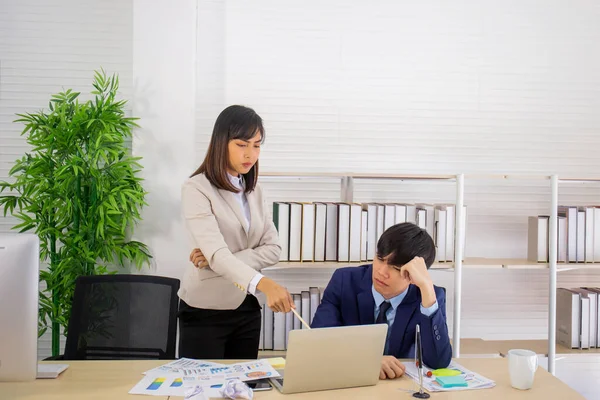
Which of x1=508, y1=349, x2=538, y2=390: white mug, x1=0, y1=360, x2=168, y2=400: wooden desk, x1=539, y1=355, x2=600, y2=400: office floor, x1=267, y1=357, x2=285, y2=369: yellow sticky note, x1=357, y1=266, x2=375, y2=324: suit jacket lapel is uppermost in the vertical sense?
x1=357, y1=266, x2=375, y2=324: suit jacket lapel

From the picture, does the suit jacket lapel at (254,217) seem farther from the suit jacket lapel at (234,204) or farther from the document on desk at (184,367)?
the document on desk at (184,367)

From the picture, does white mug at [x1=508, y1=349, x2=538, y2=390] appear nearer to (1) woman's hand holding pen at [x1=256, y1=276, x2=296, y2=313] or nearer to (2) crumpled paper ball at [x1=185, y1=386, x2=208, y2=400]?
(1) woman's hand holding pen at [x1=256, y1=276, x2=296, y2=313]

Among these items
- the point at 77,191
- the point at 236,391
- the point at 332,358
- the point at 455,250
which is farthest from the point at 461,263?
the point at 77,191

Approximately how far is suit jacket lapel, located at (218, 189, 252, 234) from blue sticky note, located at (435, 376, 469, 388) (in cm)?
93

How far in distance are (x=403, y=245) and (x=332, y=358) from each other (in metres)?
0.60

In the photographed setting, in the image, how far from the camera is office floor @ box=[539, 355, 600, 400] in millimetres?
3867

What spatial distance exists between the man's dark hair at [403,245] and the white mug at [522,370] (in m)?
0.50

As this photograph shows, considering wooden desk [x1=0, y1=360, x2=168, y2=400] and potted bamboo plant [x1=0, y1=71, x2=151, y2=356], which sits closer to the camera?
wooden desk [x1=0, y1=360, x2=168, y2=400]

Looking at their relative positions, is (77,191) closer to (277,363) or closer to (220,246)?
(220,246)

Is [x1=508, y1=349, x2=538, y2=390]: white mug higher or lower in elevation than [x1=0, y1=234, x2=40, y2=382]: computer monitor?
lower

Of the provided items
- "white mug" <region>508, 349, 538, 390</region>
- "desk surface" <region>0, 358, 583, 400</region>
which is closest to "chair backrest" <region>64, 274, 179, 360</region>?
"desk surface" <region>0, 358, 583, 400</region>

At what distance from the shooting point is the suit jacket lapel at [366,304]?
240 centimetres

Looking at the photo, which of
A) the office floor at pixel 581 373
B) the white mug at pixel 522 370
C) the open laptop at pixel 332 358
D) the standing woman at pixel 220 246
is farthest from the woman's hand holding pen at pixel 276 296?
the office floor at pixel 581 373

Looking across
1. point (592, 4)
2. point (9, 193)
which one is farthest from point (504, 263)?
point (9, 193)
